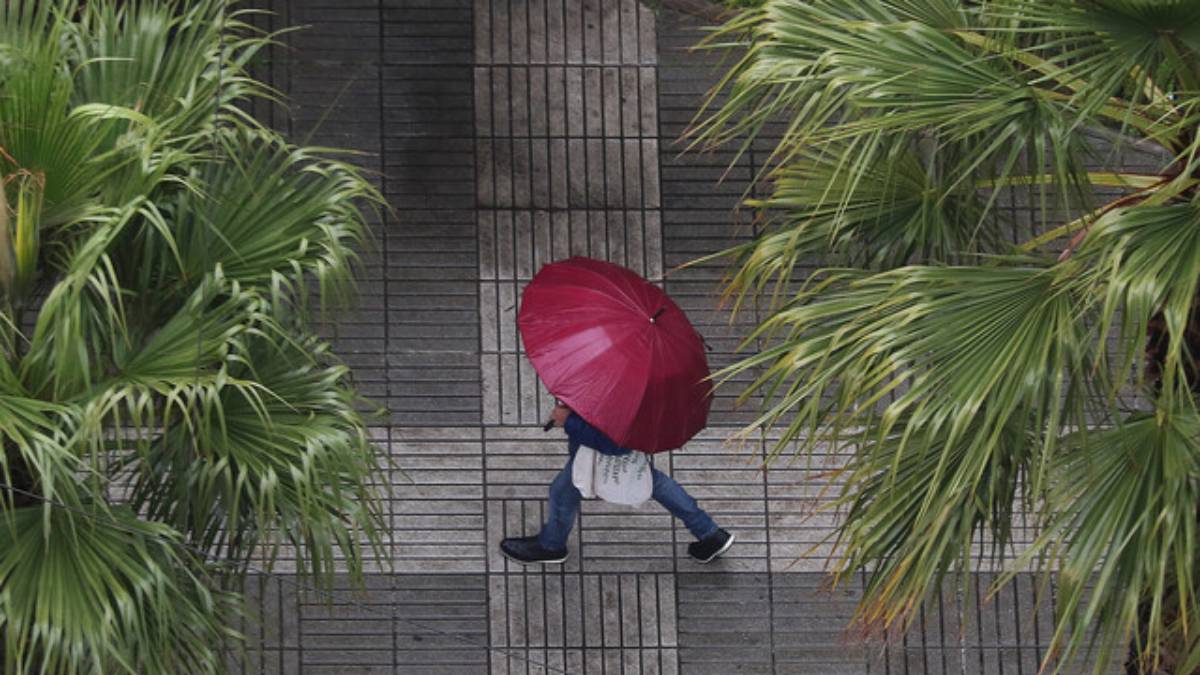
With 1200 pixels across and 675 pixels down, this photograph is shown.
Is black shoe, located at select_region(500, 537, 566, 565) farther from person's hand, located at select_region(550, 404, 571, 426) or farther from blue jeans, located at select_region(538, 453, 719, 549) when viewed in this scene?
person's hand, located at select_region(550, 404, 571, 426)

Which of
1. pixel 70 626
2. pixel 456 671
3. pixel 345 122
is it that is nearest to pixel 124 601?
pixel 70 626

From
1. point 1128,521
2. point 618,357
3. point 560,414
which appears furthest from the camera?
point 560,414

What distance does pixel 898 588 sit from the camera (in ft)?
19.9

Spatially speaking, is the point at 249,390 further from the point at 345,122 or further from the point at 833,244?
the point at 345,122

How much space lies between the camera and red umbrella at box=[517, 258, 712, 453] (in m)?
7.74

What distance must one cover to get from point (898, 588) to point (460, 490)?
3.29 metres

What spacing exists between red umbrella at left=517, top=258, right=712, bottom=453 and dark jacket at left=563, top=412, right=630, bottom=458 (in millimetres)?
195

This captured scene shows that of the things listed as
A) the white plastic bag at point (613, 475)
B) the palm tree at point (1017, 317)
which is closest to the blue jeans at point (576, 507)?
the white plastic bag at point (613, 475)

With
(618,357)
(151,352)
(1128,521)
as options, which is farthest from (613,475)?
(1128,521)

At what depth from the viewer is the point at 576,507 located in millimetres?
8453

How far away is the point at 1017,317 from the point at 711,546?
3.25m

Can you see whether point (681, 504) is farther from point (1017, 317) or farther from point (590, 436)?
point (1017, 317)

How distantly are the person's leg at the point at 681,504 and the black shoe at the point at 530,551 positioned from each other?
0.55 m

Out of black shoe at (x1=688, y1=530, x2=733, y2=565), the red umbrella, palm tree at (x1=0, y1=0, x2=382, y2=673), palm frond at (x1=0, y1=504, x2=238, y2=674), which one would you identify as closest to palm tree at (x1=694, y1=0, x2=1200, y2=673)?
the red umbrella
